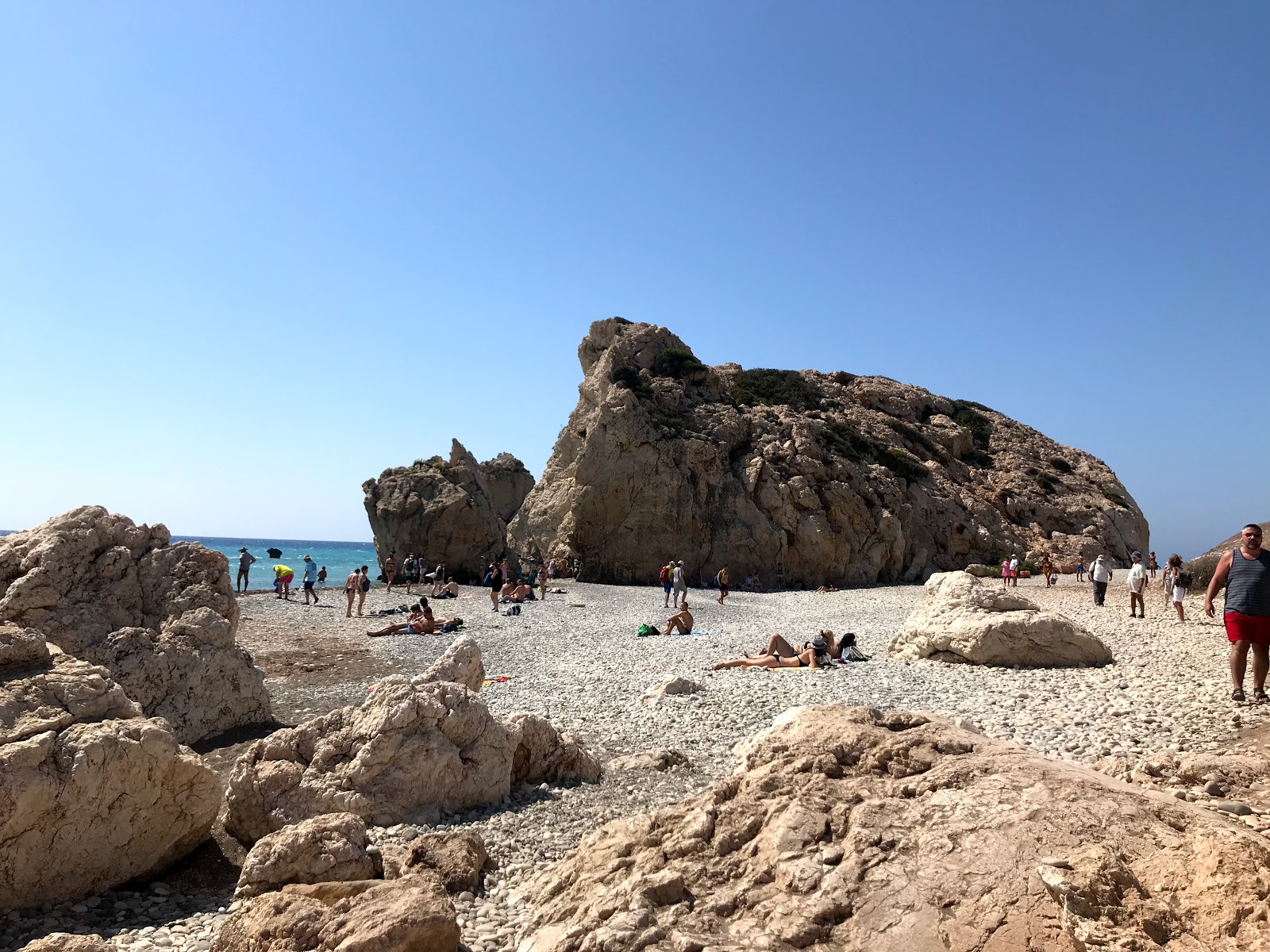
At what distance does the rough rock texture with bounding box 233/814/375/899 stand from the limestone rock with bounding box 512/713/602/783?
2780mm

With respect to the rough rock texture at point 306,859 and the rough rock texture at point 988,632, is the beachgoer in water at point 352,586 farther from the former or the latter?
the rough rock texture at point 306,859

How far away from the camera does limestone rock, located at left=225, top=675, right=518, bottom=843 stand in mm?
6312

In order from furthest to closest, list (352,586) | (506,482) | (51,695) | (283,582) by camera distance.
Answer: (506,482) → (283,582) → (352,586) → (51,695)

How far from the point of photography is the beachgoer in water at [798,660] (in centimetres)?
1353

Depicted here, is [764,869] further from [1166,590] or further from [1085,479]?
[1085,479]

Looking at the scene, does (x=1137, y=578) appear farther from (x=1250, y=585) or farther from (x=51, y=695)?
(x=51, y=695)

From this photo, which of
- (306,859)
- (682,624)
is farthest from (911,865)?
(682,624)

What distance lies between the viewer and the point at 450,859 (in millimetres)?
5238

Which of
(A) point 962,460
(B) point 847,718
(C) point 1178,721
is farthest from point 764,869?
(A) point 962,460

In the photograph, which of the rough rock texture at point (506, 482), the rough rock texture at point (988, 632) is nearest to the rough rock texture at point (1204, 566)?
the rough rock texture at point (988, 632)

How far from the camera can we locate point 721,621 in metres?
23.4

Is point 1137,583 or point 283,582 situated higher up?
point 1137,583

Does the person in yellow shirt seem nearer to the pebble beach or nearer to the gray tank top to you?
the pebble beach

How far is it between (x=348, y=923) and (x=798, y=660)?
1098 centimetres
